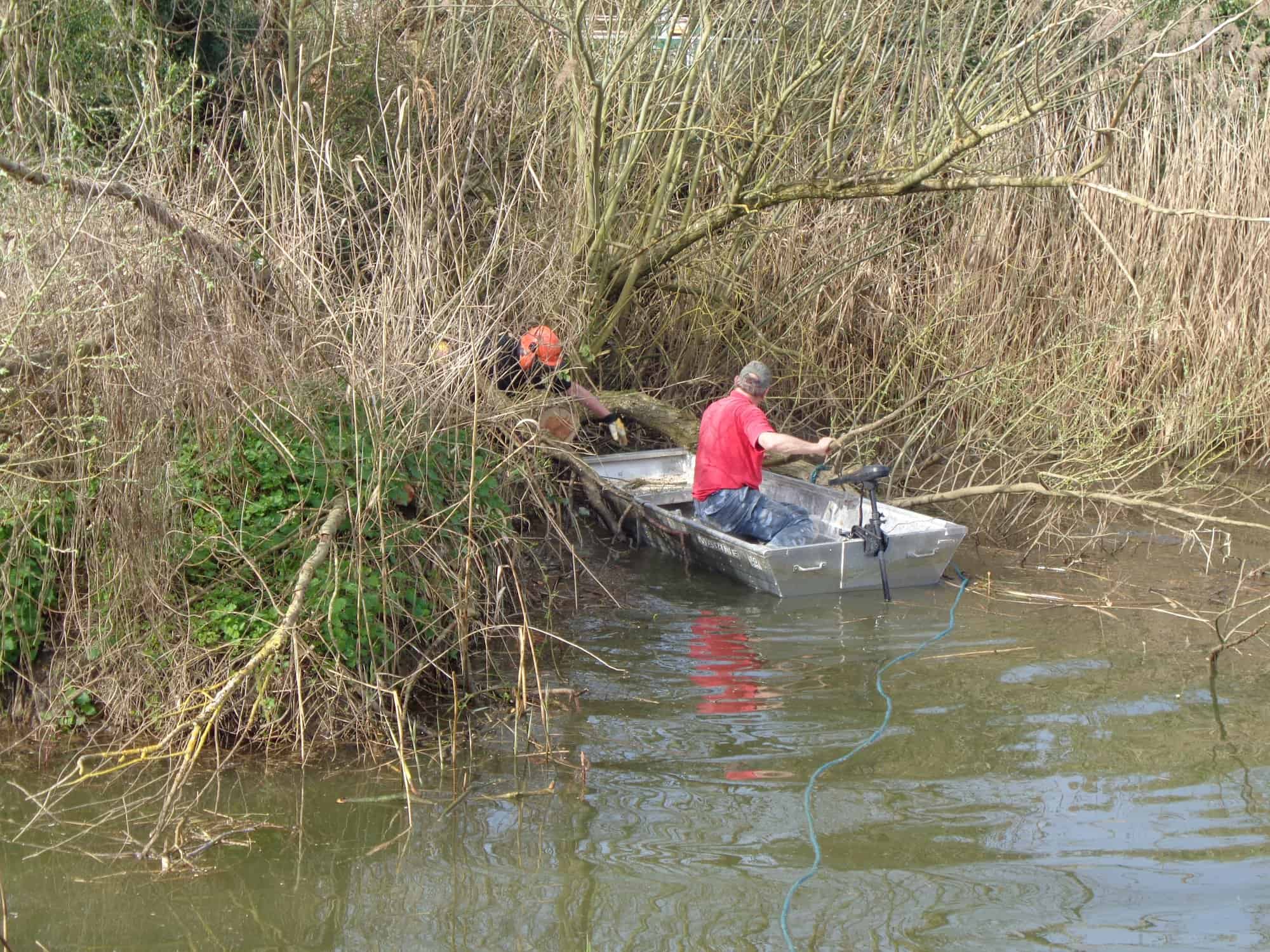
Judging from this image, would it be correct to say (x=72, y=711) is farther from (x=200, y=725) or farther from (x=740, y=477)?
(x=740, y=477)

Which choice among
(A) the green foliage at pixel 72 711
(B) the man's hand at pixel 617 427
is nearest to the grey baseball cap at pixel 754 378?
(B) the man's hand at pixel 617 427

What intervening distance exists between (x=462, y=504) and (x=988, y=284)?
6.30 metres

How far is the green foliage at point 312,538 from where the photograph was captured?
210 inches

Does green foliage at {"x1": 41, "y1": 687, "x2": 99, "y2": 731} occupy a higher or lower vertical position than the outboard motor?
lower

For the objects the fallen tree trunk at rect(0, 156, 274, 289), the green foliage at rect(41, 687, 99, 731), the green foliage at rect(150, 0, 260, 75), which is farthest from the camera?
the green foliage at rect(150, 0, 260, 75)

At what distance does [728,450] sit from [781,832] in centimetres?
382

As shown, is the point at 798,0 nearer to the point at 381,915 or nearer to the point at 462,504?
the point at 462,504

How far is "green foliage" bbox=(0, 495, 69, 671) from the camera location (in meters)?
5.28

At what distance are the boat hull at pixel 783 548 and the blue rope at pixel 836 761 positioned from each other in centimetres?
42

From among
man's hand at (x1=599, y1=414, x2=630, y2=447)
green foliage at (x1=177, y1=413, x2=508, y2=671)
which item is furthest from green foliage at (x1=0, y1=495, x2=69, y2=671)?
man's hand at (x1=599, y1=414, x2=630, y2=447)

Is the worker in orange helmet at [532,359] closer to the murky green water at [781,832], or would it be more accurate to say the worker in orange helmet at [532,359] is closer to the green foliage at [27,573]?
the murky green water at [781,832]

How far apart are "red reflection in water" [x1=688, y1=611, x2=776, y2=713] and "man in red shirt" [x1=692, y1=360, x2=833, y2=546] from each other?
0.84 m

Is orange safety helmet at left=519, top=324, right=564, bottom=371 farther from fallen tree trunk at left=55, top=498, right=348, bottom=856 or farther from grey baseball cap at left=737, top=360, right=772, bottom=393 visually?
fallen tree trunk at left=55, top=498, right=348, bottom=856

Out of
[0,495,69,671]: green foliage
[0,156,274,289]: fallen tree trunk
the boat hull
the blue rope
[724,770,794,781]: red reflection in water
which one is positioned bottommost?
[724,770,794,781]: red reflection in water
